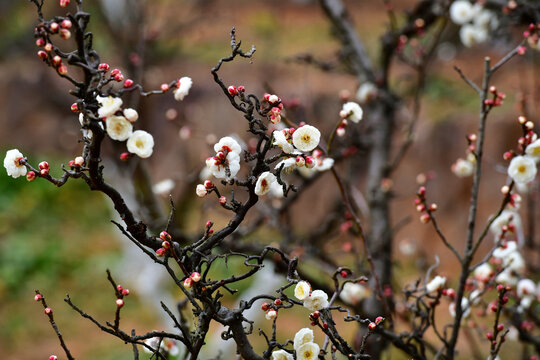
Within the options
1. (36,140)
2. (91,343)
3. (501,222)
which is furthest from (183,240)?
(36,140)

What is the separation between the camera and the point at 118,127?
1000 mm

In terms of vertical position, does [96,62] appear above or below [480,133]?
below

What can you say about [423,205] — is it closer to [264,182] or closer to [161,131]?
[264,182]

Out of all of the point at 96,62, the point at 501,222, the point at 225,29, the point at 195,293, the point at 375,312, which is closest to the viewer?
the point at 96,62

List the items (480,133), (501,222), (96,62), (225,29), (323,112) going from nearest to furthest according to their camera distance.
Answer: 1. (96,62)
2. (480,133)
3. (501,222)
4. (323,112)
5. (225,29)

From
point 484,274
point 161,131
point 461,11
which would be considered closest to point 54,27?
point 484,274

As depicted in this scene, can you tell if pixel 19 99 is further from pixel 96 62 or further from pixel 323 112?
pixel 96 62

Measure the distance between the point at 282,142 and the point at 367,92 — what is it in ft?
6.01

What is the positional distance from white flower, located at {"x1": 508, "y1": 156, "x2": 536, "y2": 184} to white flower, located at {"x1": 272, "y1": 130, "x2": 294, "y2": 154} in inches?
26.1

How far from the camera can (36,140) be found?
824cm

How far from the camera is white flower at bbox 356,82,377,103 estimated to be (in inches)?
109

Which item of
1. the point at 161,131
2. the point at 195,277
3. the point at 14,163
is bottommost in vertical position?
the point at 195,277

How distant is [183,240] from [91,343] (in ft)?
9.83

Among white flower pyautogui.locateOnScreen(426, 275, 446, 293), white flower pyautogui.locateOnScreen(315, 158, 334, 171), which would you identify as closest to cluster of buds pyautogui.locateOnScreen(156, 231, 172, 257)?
white flower pyautogui.locateOnScreen(315, 158, 334, 171)
